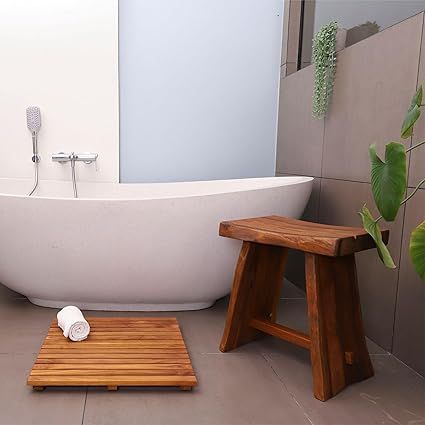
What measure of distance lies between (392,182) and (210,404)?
30.5 inches

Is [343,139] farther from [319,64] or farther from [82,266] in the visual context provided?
[82,266]

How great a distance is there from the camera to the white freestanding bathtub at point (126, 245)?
179cm

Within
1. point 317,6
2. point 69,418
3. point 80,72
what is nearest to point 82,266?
point 69,418

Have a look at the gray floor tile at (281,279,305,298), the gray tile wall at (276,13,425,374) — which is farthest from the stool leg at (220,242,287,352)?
the gray floor tile at (281,279,305,298)

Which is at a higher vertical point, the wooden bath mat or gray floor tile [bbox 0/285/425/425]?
the wooden bath mat

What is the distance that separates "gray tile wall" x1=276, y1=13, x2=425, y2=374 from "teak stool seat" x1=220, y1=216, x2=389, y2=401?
190mm

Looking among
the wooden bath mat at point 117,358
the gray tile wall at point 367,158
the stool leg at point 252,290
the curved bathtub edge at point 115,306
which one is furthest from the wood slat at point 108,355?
the gray tile wall at point 367,158

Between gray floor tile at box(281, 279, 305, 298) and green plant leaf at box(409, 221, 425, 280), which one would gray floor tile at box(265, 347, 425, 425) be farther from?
gray floor tile at box(281, 279, 305, 298)

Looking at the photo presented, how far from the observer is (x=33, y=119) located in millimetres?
2678

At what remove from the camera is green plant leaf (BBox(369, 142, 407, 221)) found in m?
1.07

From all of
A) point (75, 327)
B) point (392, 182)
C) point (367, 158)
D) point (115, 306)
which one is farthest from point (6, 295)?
point (392, 182)

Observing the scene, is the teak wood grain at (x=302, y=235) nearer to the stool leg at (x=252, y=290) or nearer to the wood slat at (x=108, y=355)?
the stool leg at (x=252, y=290)

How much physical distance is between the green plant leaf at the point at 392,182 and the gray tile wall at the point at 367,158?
45 cm

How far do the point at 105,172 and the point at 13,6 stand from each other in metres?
1.07
